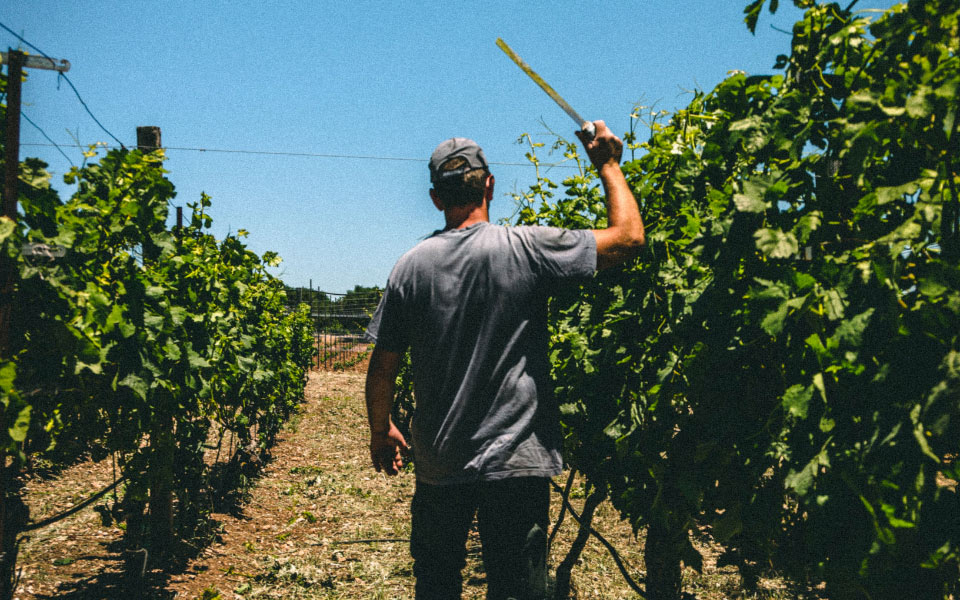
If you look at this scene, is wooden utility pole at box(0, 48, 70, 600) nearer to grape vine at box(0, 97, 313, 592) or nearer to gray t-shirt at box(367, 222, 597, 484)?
grape vine at box(0, 97, 313, 592)

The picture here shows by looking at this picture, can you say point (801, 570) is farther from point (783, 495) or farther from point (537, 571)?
point (537, 571)

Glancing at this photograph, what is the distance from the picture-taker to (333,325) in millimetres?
21891

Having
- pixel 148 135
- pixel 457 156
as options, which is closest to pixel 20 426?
pixel 457 156

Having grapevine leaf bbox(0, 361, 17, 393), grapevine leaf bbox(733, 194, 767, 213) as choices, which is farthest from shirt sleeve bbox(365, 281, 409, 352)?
grapevine leaf bbox(0, 361, 17, 393)

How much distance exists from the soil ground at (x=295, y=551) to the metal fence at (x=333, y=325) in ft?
34.5

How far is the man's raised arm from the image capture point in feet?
6.30

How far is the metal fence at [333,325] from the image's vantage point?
1886 centimetres

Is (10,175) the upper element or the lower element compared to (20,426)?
upper

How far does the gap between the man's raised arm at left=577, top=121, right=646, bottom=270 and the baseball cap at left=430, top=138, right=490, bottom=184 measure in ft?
1.31

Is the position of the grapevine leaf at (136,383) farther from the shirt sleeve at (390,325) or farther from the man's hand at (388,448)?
the shirt sleeve at (390,325)

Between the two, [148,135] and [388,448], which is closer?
[388,448]

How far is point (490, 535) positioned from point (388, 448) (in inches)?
19.7

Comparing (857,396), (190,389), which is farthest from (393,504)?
(857,396)

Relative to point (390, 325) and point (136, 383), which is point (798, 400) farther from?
point (136, 383)
